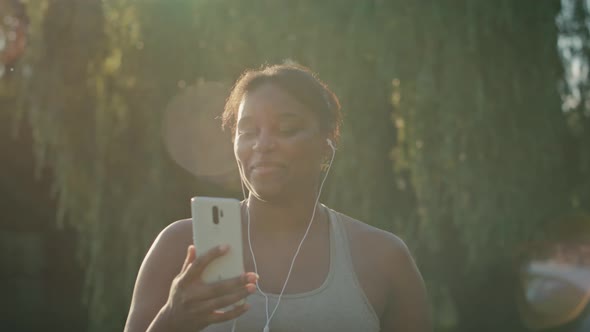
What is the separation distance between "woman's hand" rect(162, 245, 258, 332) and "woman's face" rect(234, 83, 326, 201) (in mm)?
419

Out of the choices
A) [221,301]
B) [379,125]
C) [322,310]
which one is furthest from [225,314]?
[379,125]

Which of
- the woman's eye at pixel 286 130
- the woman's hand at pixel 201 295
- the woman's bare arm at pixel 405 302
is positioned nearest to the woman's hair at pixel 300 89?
the woman's eye at pixel 286 130

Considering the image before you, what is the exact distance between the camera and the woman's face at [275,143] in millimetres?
1790

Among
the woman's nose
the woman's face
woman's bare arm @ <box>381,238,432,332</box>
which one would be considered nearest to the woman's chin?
the woman's face

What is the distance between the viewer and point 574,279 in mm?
5660

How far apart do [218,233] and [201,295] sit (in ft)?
0.57

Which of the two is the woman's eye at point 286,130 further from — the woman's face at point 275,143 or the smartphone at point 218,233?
the smartphone at point 218,233

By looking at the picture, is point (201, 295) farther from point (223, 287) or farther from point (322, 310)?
point (322, 310)

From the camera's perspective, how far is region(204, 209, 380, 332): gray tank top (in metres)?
1.71

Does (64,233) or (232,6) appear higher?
(232,6)

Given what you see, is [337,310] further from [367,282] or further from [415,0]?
[415,0]

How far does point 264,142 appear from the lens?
70.4 inches

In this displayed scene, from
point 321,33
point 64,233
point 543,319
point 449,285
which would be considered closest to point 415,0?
point 321,33

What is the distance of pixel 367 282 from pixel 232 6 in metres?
4.48
